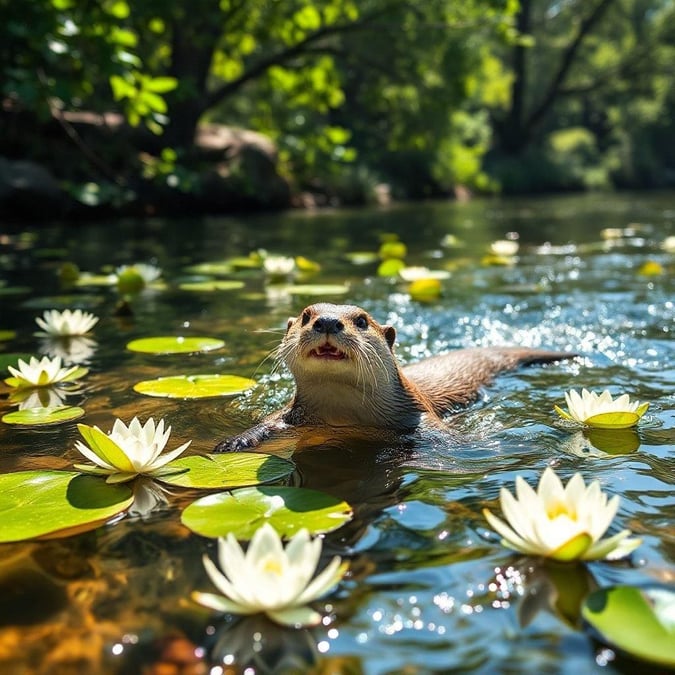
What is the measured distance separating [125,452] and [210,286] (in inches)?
192

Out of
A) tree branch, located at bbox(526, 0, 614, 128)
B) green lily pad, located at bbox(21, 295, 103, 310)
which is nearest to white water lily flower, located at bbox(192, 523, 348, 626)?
green lily pad, located at bbox(21, 295, 103, 310)

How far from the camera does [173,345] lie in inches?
201

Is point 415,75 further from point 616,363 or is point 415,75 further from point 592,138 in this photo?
point 592,138

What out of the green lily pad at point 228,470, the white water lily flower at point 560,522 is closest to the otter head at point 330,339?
the green lily pad at point 228,470

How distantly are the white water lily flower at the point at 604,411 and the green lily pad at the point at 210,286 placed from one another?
15.2 feet

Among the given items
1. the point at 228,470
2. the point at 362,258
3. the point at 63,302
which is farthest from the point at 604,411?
the point at 362,258

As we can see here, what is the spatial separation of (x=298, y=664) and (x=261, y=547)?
0.99 feet

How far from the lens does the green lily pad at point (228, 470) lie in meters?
2.71

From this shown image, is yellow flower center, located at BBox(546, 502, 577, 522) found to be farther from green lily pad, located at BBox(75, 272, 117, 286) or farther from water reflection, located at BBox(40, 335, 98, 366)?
green lily pad, located at BBox(75, 272, 117, 286)

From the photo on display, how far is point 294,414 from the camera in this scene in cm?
384

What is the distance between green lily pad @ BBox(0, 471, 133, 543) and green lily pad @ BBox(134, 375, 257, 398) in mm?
1256

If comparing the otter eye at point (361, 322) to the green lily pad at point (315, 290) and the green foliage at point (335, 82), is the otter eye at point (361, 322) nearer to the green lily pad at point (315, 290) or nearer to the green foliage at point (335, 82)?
the green lily pad at point (315, 290)

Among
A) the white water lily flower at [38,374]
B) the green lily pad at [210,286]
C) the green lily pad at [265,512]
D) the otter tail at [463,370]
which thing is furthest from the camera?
the green lily pad at [210,286]

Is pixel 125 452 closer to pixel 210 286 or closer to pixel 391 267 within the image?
→ pixel 210 286
